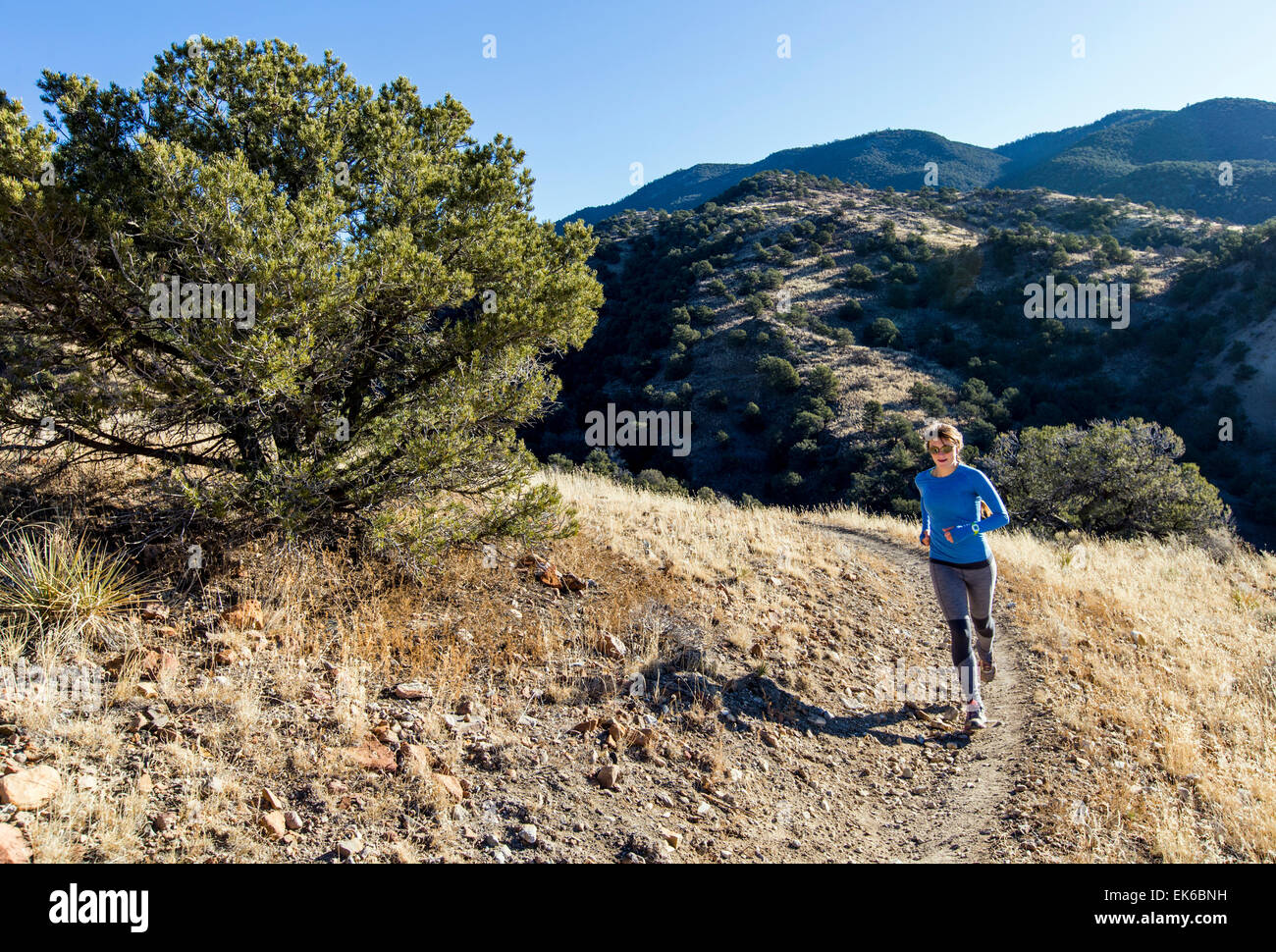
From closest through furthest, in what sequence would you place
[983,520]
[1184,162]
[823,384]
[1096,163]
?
[983,520], [823,384], [1184,162], [1096,163]

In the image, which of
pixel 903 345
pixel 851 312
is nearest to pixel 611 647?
pixel 903 345

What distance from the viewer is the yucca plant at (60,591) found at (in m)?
3.76

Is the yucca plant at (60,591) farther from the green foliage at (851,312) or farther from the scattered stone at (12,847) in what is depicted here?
the green foliage at (851,312)

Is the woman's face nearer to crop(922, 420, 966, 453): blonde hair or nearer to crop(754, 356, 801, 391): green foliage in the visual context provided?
crop(922, 420, 966, 453): blonde hair

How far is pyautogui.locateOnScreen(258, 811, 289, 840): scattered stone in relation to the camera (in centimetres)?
274

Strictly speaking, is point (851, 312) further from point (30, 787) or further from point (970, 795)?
point (30, 787)

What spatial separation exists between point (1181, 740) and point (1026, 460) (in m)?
14.2

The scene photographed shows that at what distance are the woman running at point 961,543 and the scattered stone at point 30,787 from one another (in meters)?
4.97

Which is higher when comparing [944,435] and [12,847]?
[944,435]

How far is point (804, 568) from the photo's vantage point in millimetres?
8039

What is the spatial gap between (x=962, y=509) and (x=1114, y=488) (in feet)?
45.7

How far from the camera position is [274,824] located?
275 centimetres

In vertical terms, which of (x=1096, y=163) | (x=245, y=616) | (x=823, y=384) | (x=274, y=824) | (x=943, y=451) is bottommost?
(x=274, y=824)

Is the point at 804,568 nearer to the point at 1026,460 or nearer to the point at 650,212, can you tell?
the point at 1026,460
